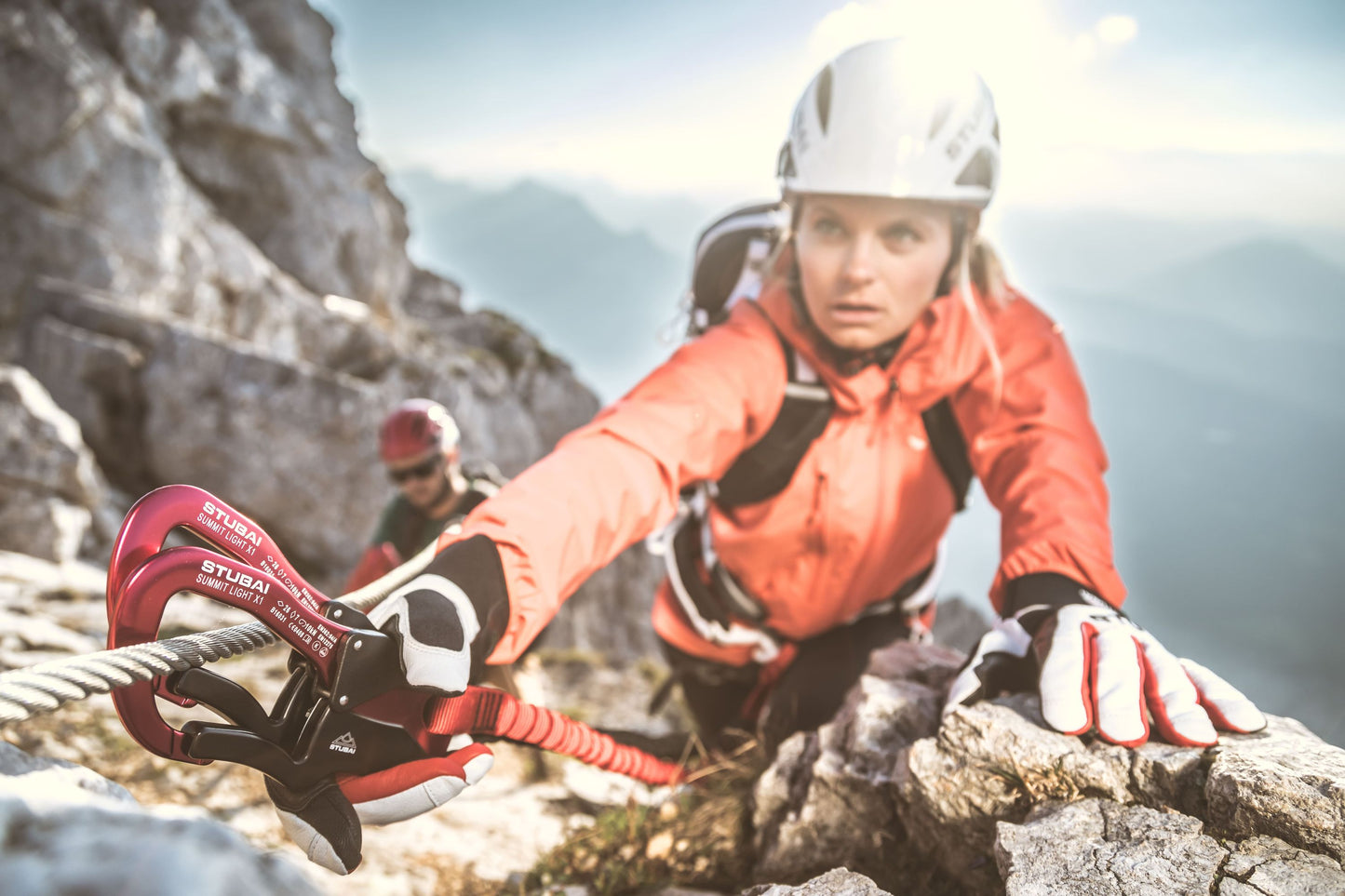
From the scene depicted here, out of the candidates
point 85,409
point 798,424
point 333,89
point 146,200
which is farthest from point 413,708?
point 333,89

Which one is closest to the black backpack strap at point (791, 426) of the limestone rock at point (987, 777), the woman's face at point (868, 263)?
the woman's face at point (868, 263)

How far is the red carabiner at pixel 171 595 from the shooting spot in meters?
1.46

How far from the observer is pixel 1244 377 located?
197 meters

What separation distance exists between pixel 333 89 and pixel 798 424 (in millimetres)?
34540

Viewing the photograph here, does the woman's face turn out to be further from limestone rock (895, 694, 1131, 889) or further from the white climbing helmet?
limestone rock (895, 694, 1131, 889)

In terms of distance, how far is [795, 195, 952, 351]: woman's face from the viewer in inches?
123

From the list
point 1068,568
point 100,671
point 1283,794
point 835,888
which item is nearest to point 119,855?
point 100,671

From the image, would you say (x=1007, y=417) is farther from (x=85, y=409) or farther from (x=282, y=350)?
(x=282, y=350)

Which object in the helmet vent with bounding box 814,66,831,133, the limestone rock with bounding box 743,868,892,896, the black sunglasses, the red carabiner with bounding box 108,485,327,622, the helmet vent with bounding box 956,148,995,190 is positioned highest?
the black sunglasses

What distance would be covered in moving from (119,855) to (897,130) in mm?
3523

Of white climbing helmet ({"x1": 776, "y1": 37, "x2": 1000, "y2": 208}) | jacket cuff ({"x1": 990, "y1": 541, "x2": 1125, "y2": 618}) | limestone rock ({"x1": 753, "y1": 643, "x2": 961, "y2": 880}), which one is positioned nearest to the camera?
limestone rock ({"x1": 753, "y1": 643, "x2": 961, "y2": 880})

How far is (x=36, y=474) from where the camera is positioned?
10695 mm

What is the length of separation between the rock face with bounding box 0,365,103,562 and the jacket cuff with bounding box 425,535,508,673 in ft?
41.3

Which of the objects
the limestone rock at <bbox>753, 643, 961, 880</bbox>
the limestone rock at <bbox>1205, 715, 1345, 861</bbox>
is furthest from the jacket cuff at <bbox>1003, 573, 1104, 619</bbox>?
the limestone rock at <bbox>1205, 715, 1345, 861</bbox>
